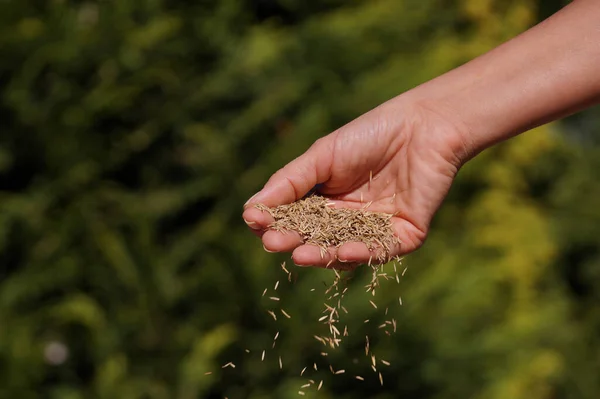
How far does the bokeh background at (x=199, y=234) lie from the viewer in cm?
325

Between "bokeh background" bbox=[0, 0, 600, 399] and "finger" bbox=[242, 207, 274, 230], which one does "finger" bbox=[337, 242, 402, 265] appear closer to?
"finger" bbox=[242, 207, 274, 230]

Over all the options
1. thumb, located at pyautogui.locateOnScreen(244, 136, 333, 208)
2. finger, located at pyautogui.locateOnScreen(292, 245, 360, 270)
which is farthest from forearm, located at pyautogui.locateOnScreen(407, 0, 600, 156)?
finger, located at pyautogui.locateOnScreen(292, 245, 360, 270)

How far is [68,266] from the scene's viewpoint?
3.36 m

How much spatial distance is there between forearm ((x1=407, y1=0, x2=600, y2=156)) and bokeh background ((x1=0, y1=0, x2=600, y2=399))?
1309mm

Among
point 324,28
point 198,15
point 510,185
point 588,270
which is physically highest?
point 198,15

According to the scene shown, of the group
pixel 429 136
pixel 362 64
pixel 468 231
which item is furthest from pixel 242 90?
pixel 429 136

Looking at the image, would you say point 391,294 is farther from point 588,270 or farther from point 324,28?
point 588,270

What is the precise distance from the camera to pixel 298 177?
207 cm

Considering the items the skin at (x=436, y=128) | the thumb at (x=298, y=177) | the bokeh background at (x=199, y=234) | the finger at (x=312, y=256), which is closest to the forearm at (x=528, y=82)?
the skin at (x=436, y=128)

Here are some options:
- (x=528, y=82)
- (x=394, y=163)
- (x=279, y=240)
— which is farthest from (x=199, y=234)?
(x=528, y=82)

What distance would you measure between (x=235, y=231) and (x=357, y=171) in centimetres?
146

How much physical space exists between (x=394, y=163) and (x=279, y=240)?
1.69ft

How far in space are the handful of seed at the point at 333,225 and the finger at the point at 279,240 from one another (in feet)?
0.08

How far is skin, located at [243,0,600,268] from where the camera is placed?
203 cm
